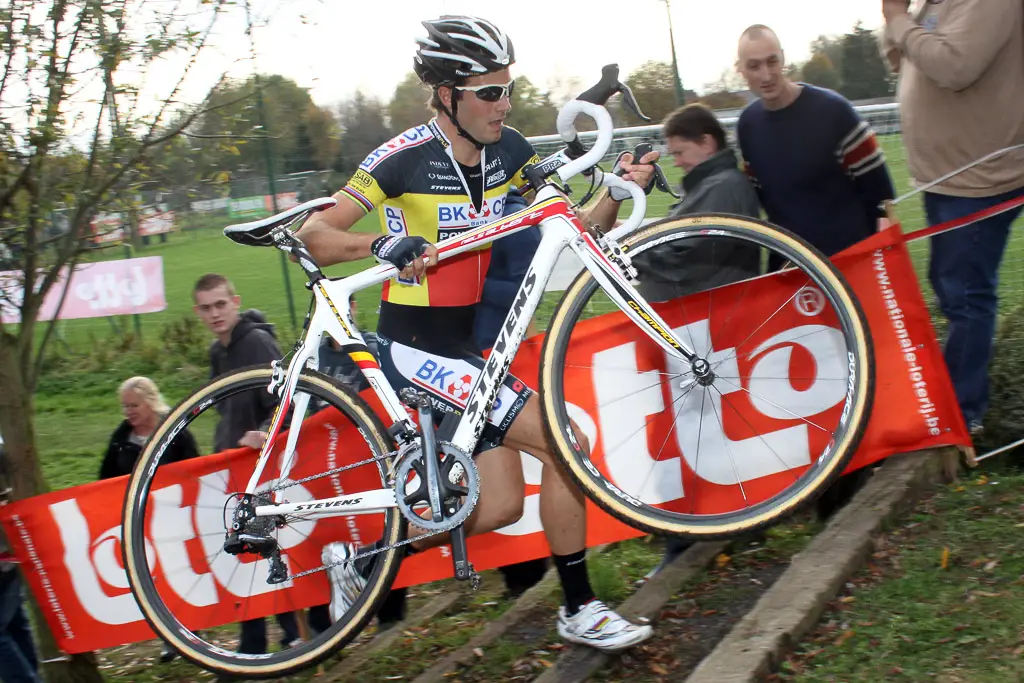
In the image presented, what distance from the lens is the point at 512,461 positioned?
13.4 ft

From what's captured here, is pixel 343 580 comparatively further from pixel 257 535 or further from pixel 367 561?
pixel 257 535

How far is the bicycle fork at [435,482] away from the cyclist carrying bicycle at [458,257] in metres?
0.28

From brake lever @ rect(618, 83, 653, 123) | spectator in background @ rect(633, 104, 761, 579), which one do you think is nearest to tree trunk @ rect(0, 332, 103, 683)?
spectator in background @ rect(633, 104, 761, 579)

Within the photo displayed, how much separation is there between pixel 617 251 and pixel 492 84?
0.78 m

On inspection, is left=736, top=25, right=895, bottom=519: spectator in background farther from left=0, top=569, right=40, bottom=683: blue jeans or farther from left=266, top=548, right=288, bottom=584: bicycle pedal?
left=0, top=569, right=40, bottom=683: blue jeans

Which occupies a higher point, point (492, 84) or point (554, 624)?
point (492, 84)

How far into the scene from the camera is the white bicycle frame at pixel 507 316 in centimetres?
353

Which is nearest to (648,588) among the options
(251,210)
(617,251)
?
(617,251)

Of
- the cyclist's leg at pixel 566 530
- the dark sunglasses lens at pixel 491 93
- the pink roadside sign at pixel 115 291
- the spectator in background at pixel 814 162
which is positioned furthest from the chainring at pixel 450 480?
the pink roadside sign at pixel 115 291

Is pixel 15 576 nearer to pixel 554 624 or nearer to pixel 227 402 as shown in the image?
pixel 227 402

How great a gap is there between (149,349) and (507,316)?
984 centimetres

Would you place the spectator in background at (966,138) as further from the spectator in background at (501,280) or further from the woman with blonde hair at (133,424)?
the woman with blonde hair at (133,424)

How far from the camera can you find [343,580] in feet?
12.7

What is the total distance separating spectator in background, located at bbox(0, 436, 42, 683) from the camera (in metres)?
4.64
